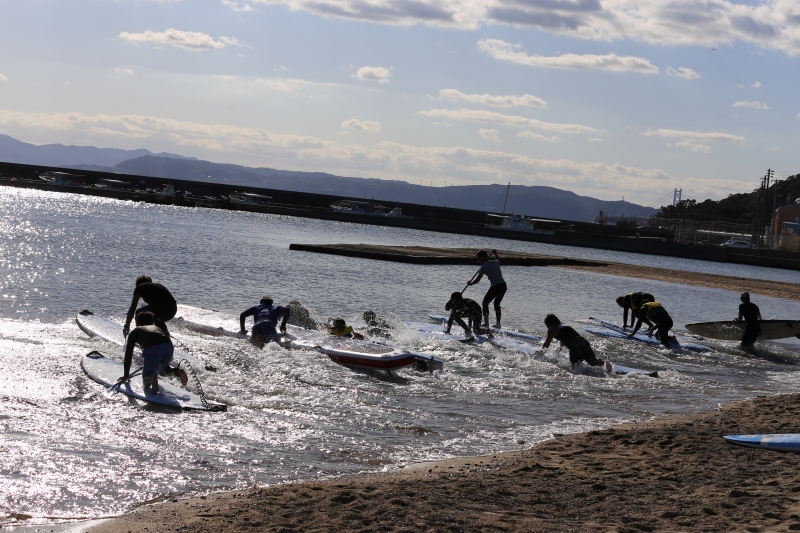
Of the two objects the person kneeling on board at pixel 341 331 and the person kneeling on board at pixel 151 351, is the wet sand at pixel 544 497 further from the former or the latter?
the person kneeling on board at pixel 341 331

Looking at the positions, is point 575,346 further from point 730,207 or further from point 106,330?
point 730,207

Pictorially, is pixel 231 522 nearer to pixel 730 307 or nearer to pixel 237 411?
pixel 237 411

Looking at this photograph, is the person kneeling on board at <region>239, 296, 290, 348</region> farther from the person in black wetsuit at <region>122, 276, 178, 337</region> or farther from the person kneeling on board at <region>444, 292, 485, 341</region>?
the person kneeling on board at <region>444, 292, 485, 341</region>

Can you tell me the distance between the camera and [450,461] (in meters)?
8.62

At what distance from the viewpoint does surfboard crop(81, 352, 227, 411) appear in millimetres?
10234

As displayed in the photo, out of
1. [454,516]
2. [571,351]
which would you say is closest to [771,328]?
[571,351]

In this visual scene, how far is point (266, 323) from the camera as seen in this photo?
14.8 m

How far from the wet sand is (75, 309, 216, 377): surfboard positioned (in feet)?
20.2

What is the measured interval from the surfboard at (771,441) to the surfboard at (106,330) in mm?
8100

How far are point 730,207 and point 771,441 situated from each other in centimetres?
13210

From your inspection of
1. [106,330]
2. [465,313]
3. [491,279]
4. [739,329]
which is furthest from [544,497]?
[739,329]

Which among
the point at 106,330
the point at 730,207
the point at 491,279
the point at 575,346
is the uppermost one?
the point at 730,207

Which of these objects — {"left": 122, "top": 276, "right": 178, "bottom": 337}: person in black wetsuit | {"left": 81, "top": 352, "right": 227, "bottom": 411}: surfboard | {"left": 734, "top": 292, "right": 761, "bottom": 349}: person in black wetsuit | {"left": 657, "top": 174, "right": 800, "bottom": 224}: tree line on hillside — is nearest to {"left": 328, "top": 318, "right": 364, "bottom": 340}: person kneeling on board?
{"left": 122, "top": 276, "right": 178, "bottom": 337}: person in black wetsuit

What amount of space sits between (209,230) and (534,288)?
38.2 metres
